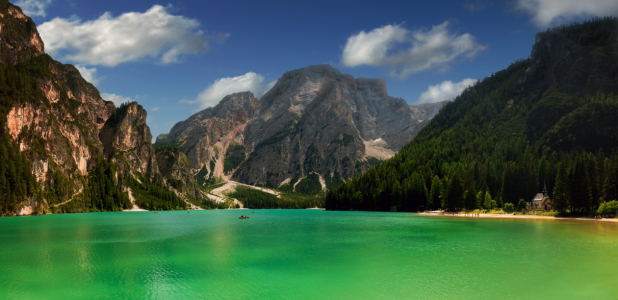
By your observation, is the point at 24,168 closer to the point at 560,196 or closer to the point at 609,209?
the point at 560,196

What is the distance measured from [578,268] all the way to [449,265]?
10.9 m

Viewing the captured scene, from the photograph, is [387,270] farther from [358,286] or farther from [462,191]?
[462,191]

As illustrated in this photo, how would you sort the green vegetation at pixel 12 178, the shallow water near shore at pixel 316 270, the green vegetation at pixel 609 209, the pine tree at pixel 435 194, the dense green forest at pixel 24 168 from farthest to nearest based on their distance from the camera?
the pine tree at pixel 435 194 → the dense green forest at pixel 24 168 → the green vegetation at pixel 12 178 → the green vegetation at pixel 609 209 → the shallow water near shore at pixel 316 270

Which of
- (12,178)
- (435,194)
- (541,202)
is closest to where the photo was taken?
(541,202)

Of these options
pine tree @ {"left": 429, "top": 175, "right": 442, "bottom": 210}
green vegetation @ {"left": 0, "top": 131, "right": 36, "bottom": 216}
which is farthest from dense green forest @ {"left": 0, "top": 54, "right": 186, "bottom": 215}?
pine tree @ {"left": 429, "top": 175, "right": 442, "bottom": 210}

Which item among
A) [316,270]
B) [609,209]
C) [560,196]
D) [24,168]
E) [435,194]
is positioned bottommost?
[316,270]

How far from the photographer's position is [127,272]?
31875mm

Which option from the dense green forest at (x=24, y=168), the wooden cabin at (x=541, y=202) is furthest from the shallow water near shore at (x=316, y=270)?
the dense green forest at (x=24, y=168)

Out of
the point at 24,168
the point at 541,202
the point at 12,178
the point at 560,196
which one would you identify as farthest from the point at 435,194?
the point at 24,168

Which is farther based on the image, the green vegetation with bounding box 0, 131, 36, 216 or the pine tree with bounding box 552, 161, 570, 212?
the green vegetation with bounding box 0, 131, 36, 216

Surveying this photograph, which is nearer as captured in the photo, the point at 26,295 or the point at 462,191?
the point at 26,295

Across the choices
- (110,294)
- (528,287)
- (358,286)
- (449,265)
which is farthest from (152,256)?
(528,287)

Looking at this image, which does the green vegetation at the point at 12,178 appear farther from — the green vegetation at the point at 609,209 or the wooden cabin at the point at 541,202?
the wooden cabin at the point at 541,202

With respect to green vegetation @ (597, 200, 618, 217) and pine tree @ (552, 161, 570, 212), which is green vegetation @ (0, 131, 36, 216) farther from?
green vegetation @ (597, 200, 618, 217)
